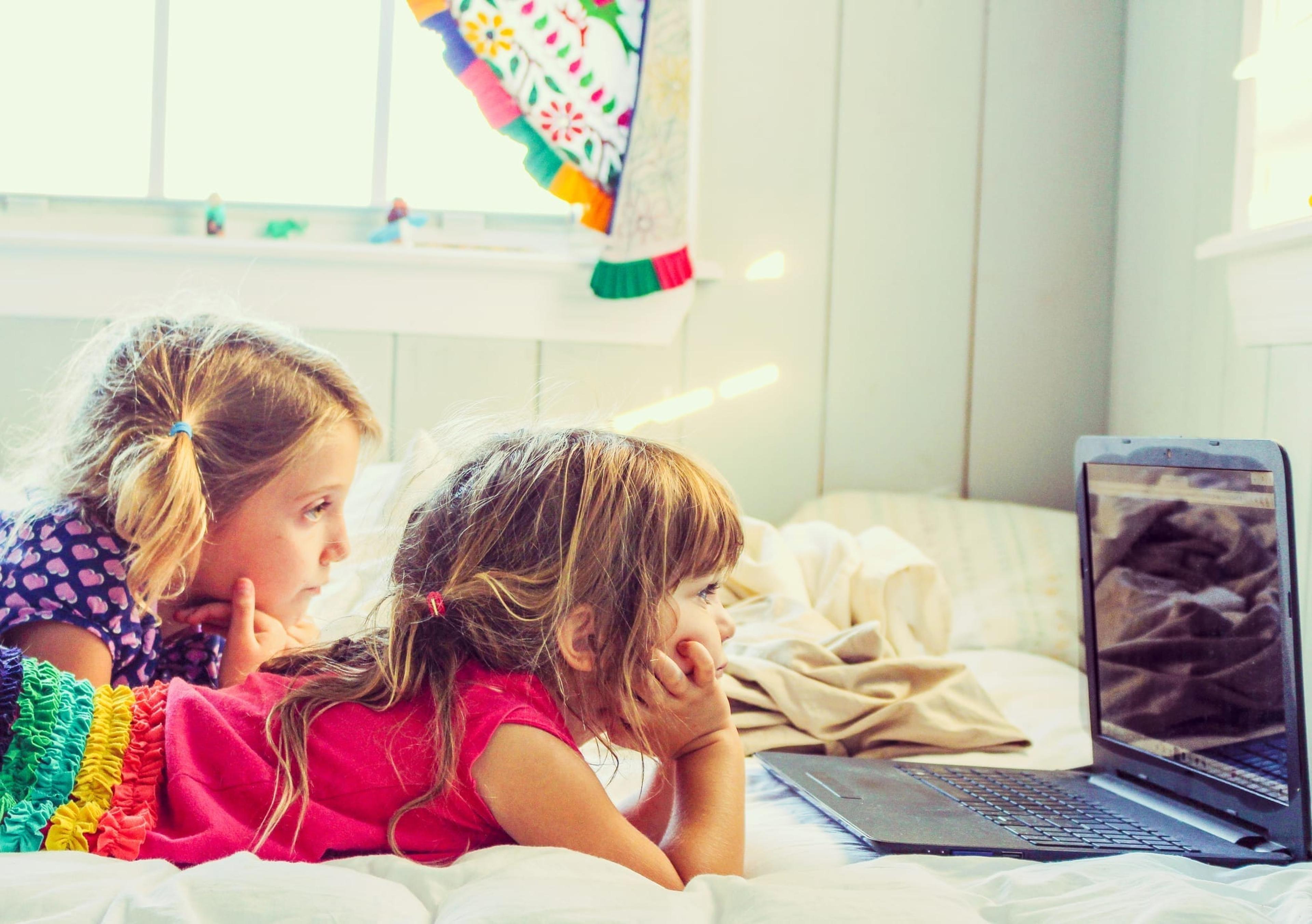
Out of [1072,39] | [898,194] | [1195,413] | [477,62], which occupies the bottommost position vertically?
[1195,413]

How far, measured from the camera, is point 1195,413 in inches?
71.9

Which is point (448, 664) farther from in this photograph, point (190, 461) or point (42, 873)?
point (190, 461)

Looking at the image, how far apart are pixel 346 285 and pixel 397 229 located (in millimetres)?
150

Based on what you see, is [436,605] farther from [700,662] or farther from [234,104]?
[234,104]

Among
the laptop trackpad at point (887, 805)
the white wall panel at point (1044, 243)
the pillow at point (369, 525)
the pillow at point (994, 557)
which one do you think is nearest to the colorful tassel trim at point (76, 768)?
the pillow at point (369, 525)

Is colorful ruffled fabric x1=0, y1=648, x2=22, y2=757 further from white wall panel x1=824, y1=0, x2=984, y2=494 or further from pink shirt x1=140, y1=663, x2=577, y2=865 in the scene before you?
white wall panel x1=824, y1=0, x2=984, y2=494

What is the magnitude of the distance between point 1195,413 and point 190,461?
1526 mm

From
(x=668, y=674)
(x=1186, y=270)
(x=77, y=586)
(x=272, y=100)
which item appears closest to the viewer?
(x=668, y=674)

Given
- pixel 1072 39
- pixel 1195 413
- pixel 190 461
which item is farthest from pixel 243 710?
pixel 1072 39

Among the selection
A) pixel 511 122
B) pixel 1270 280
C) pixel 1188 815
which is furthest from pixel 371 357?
pixel 1188 815

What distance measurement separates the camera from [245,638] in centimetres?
111

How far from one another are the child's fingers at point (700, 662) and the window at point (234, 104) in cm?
159

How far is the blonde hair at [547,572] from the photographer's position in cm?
83

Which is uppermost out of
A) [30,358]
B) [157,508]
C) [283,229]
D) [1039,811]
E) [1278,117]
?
[1278,117]
